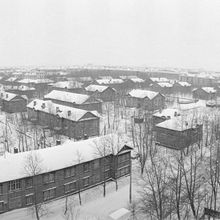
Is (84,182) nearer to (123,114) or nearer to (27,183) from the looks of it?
(27,183)

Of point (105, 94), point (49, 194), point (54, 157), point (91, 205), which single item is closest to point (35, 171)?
point (54, 157)

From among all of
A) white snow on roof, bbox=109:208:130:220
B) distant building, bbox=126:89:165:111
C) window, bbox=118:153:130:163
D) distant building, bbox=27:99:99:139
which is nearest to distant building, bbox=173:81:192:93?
distant building, bbox=126:89:165:111

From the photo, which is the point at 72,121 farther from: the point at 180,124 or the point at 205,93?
the point at 205,93

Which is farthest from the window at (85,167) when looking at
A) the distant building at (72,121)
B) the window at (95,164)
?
the distant building at (72,121)

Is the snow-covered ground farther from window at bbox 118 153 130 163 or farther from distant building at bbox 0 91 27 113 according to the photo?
distant building at bbox 0 91 27 113

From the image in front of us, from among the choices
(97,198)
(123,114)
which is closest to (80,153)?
(97,198)

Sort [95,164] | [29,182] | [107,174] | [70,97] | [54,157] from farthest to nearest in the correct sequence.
→ [70,97], [107,174], [95,164], [54,157], [29,182]
